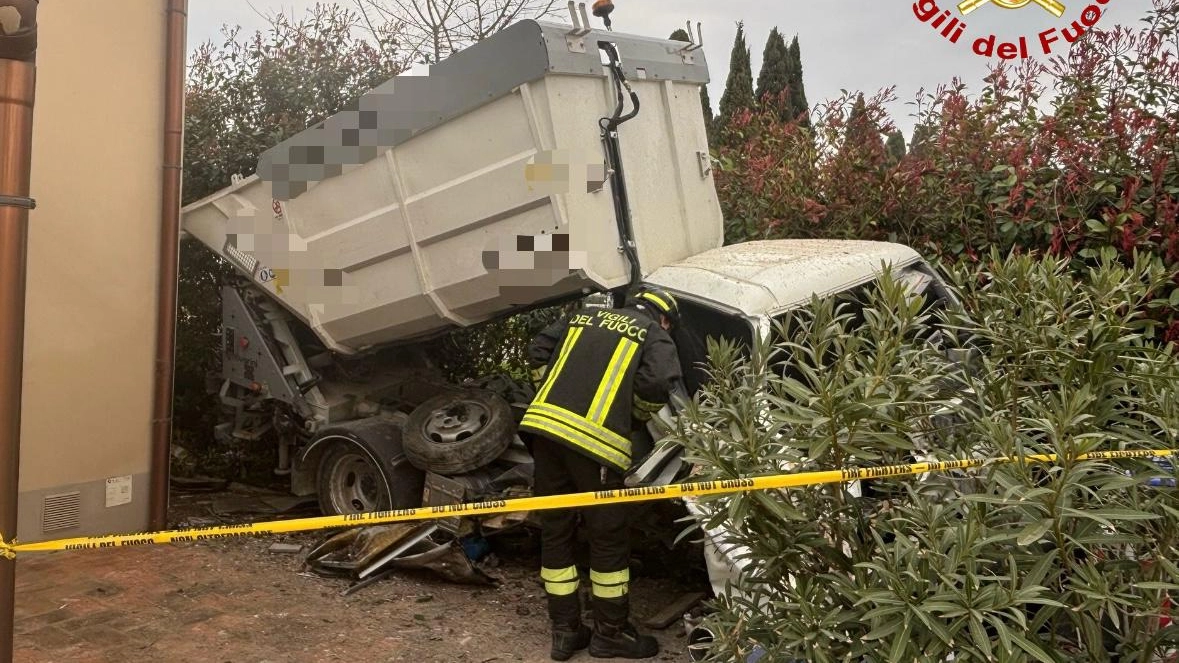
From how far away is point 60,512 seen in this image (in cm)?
534

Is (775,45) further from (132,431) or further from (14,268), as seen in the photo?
(14,268)

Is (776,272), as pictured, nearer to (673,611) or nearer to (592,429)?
(592,429)

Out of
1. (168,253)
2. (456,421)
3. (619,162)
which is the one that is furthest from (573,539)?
(168,253)

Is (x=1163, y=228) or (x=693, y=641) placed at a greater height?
(x=1163, y=228)

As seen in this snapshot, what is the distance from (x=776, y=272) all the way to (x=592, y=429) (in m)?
1.10

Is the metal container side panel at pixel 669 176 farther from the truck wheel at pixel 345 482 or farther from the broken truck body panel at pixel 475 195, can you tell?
the truck wheel at pixel 345 482

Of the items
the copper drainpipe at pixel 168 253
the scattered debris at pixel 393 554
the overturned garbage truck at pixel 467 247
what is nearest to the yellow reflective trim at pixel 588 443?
the overturned garbage truck at pixel 467 247

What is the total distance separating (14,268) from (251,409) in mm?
3381

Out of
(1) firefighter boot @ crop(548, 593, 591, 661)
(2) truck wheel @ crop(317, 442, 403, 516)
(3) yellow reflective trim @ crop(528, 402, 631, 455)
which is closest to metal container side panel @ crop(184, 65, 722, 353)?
(2) truck wheel @ crop(317, 442, 403, 516)

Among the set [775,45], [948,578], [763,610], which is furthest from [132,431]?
[775,45]

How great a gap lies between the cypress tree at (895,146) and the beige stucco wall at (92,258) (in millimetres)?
4476

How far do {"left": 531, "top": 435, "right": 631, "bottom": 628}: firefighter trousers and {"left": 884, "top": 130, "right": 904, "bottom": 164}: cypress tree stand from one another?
327 centimetres

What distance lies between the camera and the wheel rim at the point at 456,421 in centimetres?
541

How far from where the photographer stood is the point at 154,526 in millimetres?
5766
